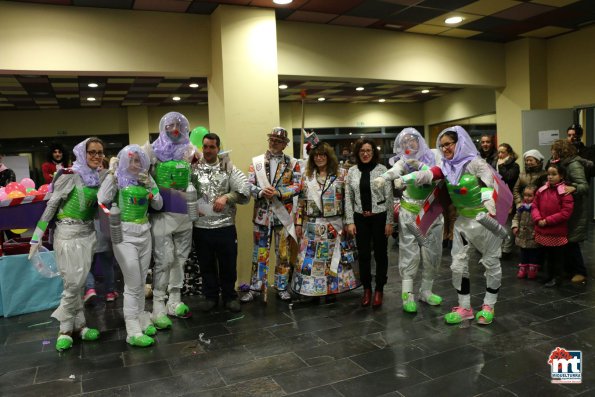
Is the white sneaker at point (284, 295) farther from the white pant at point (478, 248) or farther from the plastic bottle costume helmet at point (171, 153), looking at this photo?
the white pant at point (478, 248)

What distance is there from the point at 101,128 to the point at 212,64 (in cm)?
721

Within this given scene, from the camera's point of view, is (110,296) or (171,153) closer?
(171,153)

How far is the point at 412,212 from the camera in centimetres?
376

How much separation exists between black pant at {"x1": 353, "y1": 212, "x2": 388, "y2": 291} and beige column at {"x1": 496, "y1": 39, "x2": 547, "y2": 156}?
13.8 ft

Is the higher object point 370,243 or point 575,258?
point 370,243

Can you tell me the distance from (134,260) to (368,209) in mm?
1853

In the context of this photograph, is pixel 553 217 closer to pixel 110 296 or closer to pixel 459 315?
pixel 459 315

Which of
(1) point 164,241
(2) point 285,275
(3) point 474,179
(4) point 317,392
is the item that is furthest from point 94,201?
(3) point 474,179

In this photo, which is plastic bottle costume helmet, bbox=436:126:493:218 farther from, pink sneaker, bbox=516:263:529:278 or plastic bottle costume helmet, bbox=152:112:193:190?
plastic bottle costume helmet, bbox=152:112:193:190

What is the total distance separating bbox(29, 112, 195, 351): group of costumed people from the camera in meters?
3.26

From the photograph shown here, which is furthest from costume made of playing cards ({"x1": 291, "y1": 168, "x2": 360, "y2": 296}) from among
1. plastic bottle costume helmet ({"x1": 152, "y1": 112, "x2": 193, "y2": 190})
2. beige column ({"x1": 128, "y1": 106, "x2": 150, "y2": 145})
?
beige column ({"x1": 128, "y1": 106, "x2": 150, "y2": 145})

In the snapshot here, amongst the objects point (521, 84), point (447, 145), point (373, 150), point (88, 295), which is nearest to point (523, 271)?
point (447, 145)

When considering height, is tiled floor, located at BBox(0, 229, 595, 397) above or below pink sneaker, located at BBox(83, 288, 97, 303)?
below

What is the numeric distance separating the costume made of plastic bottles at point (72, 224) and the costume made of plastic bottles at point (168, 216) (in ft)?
1.50
